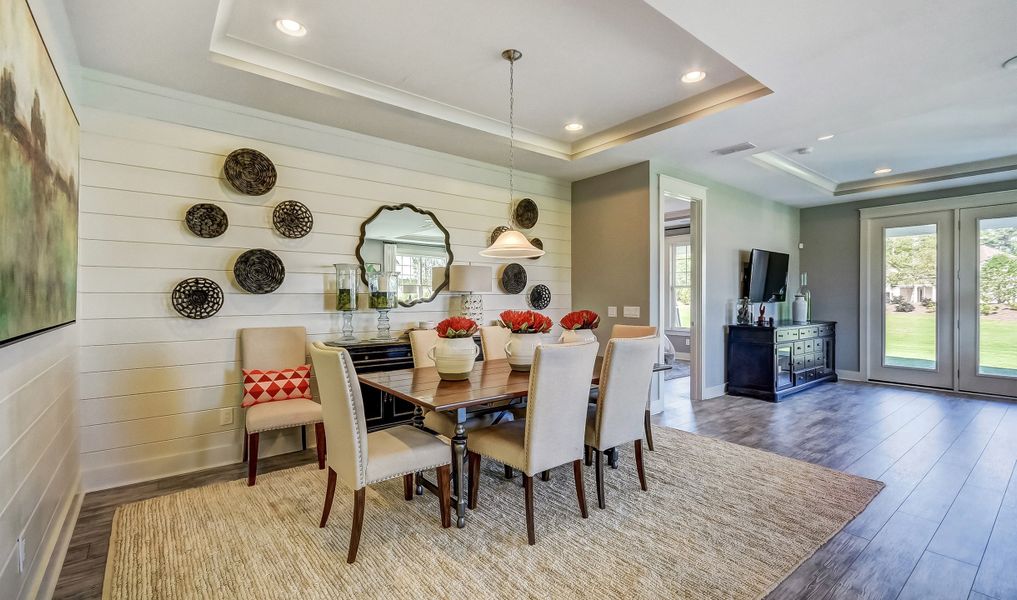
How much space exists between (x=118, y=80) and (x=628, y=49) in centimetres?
325

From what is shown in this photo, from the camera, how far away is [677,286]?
858cm

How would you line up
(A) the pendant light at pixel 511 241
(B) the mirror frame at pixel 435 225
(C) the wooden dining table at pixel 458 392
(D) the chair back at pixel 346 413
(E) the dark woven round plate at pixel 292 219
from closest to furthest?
1. (D) the chair back at pixel 346 413
2. (C) the wooden dining table at pixel 458 392
3. (A) the pendant light at pixel 511 241
4. (E) the dark woven round plate at pixel 292 219
5. (B) the mirror frame at pixel 435 225

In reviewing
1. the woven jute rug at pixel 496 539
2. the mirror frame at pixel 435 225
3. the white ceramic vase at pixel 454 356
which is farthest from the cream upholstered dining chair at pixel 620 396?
the mirror frame at pixel 435 225

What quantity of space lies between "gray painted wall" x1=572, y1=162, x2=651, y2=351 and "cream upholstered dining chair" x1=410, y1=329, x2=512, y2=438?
2034 millimetres

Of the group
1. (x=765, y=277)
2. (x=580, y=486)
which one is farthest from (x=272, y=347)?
(x=765, y=277)

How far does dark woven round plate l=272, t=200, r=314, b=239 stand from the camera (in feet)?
11.7

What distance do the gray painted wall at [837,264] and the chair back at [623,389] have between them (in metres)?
5.70

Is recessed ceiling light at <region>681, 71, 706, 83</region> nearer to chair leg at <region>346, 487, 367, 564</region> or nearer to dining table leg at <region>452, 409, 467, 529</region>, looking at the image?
dining table leg at <region>452, 409, 467, 529</region>

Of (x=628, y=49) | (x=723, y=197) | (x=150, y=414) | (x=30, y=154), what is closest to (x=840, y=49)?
(x=628, y=49)

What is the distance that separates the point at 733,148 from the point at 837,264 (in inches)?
153

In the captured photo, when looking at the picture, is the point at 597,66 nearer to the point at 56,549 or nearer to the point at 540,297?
the point at 540,297

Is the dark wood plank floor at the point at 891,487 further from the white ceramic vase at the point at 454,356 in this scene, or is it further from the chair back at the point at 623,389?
the white ceramic vase at the point at 454,356

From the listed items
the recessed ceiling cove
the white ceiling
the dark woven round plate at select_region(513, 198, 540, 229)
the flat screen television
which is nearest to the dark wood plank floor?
the flat screen television

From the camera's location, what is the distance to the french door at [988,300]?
5492 mm
